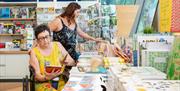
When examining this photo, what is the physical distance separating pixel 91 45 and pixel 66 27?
1058mm

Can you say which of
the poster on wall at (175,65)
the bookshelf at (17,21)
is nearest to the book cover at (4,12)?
the bookshelf at (17,21)

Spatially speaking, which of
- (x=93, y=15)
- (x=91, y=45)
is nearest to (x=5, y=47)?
(x=93, y=15)

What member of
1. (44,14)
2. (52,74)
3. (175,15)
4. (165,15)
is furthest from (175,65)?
(44,14)

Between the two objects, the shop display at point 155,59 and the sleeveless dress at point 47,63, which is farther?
the sleeveless dress at point 47,63

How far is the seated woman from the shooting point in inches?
131

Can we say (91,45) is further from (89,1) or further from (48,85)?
(89,1)

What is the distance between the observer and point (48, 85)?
11.0ft

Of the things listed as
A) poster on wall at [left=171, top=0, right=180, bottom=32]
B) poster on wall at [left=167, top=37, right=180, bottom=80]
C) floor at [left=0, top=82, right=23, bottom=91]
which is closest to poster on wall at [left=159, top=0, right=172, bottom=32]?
poster on wall at [left=171, top=0, right=180, bottom=32]

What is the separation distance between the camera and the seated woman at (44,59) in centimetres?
333

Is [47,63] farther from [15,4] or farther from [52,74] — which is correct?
[15,4]

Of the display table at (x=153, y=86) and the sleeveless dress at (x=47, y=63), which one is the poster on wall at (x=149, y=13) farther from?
the display table at (x=153, y=86)

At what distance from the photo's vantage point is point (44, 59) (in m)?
3.39

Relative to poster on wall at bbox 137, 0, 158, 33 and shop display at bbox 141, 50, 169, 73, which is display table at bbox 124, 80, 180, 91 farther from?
poster on wall at bbox 137, 0, 158, 33

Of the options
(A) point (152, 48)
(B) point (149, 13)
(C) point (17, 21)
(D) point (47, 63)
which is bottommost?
(D) point (47, 63)
